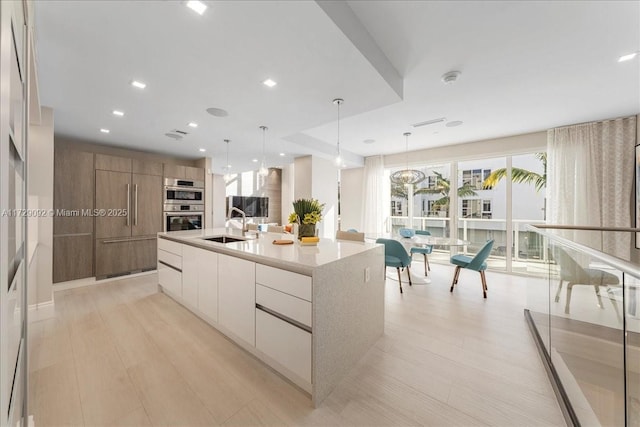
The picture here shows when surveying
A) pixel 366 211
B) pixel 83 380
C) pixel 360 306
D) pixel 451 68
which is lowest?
pixel 83 380

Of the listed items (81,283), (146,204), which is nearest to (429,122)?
(146,204)

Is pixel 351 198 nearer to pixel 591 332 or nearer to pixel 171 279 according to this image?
pixel 171 279

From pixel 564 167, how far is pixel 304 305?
495cm


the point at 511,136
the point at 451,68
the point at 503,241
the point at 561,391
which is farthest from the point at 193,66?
the point at 503,241

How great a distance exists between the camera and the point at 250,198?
846 centimetres

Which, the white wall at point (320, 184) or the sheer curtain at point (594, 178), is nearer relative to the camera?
the sheer curtain at point (594, 178)

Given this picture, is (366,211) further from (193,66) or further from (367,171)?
(193,66)

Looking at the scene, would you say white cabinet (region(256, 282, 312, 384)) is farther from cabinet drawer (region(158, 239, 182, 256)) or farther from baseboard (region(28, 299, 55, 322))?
baseboard (region(28, 299, 55, 322))

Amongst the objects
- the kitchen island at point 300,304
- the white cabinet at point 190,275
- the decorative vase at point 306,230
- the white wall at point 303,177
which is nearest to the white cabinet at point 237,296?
the kitchen island at point 300,304

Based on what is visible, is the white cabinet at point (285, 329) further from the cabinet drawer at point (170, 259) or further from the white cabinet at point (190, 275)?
the cabinet drawer at point (170, 259)

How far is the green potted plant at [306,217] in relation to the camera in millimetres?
2500

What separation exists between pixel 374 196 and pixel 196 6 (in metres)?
5.34

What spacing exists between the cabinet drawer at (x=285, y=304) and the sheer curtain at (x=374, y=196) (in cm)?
470

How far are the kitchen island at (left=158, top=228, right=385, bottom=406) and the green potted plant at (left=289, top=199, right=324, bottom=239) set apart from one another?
0.29 metres
